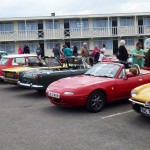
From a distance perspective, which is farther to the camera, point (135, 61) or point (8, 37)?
point (8, 37)

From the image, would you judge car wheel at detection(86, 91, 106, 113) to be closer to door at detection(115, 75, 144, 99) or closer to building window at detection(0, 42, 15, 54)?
door at detection(115, 75, 144, 99)

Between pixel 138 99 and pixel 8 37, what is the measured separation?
93.6 feet

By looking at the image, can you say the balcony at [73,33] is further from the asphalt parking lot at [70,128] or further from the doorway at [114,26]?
the asphalt parking lot at [70,128]

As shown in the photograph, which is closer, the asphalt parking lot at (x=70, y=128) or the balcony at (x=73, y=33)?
the asphalt parking lot at (x=70, y=128)

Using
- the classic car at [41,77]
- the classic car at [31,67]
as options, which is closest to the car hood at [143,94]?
the classic car at [41,77]

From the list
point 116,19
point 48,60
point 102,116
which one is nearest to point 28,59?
point 48,60

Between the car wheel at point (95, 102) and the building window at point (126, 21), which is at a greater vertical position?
the building window at point (126, 21)

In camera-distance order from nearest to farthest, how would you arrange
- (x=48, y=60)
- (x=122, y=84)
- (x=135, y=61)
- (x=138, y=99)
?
(x=138, y=99) → (x=122, y=84) → (x=135, y=61) → (x=48, y=60)

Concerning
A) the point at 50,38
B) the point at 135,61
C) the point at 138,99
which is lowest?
the point at 138,99

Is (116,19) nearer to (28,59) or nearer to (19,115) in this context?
(28,59)

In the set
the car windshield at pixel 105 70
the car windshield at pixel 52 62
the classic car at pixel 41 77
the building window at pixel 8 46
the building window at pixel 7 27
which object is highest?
the building window at pixel 7 27

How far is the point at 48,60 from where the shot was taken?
13859mm

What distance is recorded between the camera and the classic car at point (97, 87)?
823 cm

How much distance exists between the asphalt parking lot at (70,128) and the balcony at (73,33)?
25.0 m
